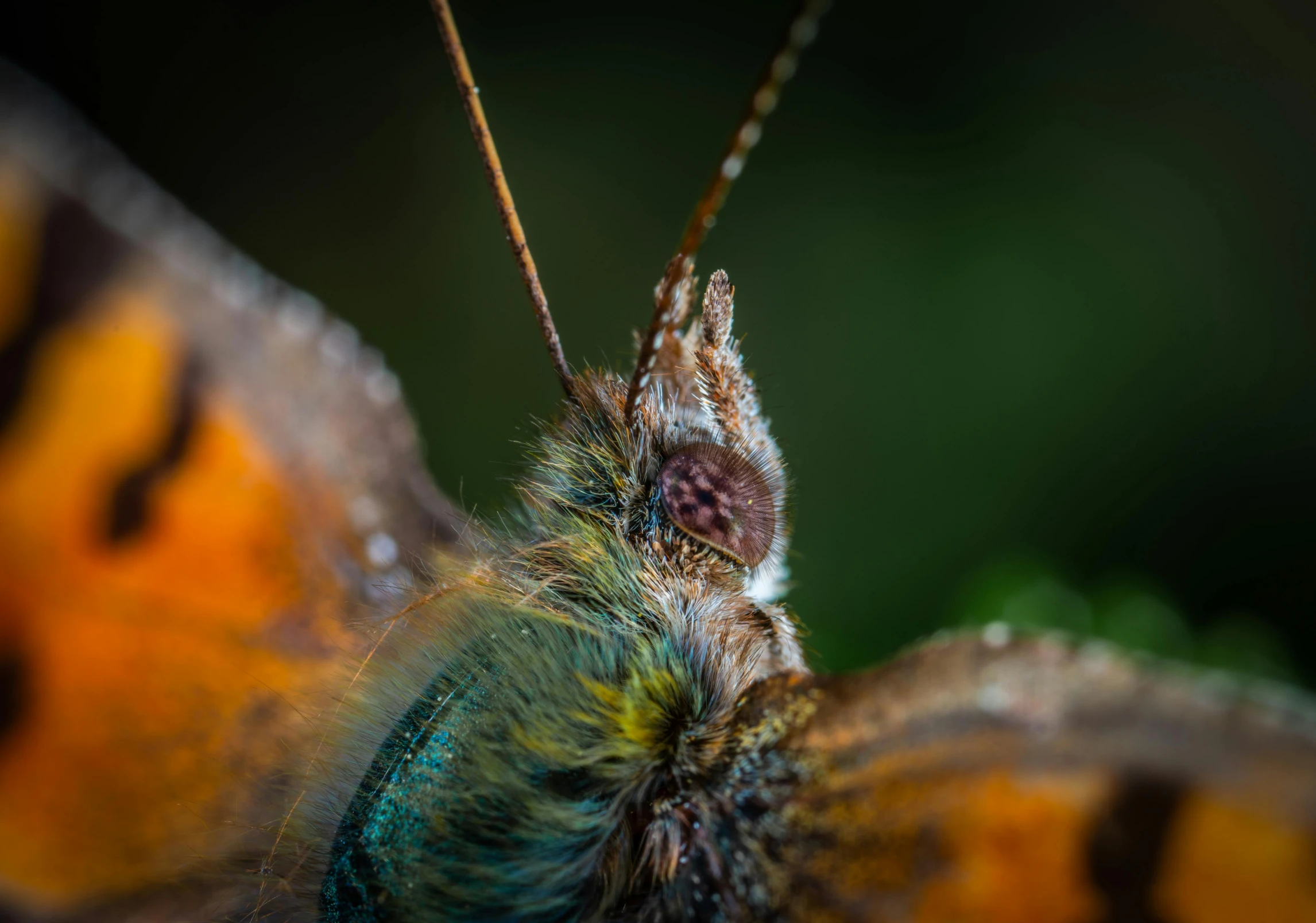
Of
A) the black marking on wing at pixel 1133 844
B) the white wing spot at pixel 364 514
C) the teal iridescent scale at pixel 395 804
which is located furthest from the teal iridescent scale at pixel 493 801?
the white wing spot at pixel 364 514

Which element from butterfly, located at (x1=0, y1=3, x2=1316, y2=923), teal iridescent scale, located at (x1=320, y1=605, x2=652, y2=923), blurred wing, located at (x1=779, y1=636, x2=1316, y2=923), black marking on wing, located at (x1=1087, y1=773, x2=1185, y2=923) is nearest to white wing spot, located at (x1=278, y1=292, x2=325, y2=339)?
butterfly, located at (x1=0, y1=3, x2=1316, y2=923)

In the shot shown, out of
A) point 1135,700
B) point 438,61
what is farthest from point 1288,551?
point 438,61

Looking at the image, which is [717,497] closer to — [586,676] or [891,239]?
[586,676]

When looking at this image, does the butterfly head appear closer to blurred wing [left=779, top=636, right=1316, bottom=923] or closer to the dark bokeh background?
blurred wing [left=779, top=636, right=1316, bottom=923]

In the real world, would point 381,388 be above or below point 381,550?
above

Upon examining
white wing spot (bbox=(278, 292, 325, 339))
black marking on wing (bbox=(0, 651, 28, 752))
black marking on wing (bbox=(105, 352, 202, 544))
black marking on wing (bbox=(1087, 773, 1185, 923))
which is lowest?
black marking on wing (bbox=(0, 651, 28, 752))

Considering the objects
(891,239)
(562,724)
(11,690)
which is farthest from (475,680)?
(891,239)
